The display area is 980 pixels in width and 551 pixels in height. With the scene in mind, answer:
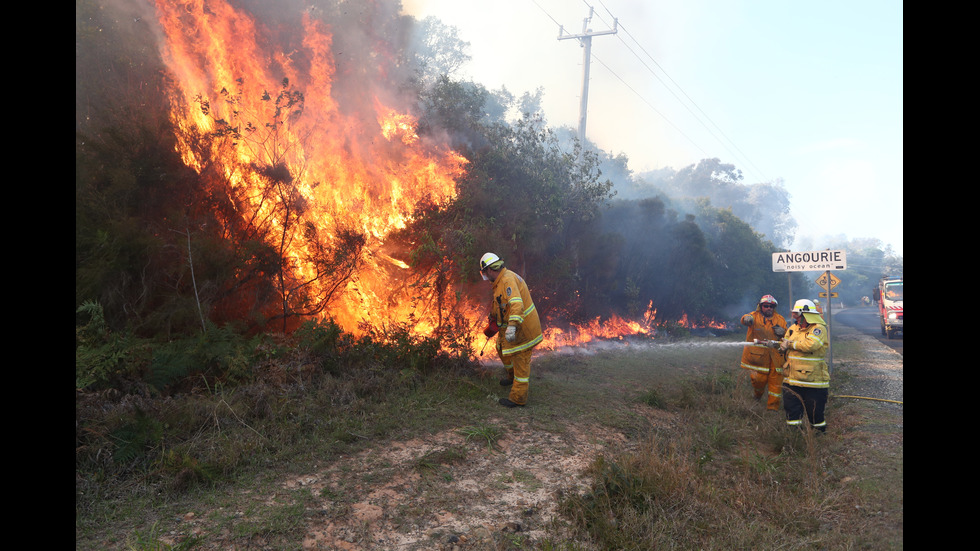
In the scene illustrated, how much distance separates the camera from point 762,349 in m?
8.73

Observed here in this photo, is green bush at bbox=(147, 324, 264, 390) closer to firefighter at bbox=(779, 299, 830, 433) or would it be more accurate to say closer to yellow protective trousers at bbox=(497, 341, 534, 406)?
yellow protective trousers at bbox=(497, 341, 534, 406)

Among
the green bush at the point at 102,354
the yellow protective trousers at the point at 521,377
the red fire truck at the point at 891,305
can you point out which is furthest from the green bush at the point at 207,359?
the red fire truck at the point at 891,305

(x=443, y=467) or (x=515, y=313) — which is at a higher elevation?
(x=515, y=313)

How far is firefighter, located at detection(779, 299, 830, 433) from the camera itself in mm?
6844

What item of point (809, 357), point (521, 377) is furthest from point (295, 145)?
point (809, 357)

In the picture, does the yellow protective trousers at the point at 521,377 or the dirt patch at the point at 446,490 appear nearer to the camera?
the dirt patch at the point at 446,490

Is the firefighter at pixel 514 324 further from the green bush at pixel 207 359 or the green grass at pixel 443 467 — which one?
the green bush at pixel 207 359

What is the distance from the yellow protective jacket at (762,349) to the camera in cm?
862

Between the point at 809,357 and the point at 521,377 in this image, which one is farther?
the point at 521,377

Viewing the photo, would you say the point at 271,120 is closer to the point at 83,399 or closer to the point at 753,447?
the point at 83,399

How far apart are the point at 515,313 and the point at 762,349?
15.0ft

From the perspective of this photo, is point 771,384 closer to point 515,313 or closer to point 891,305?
point 515,313

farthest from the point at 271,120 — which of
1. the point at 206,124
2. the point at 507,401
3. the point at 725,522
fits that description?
the point at 725,522
